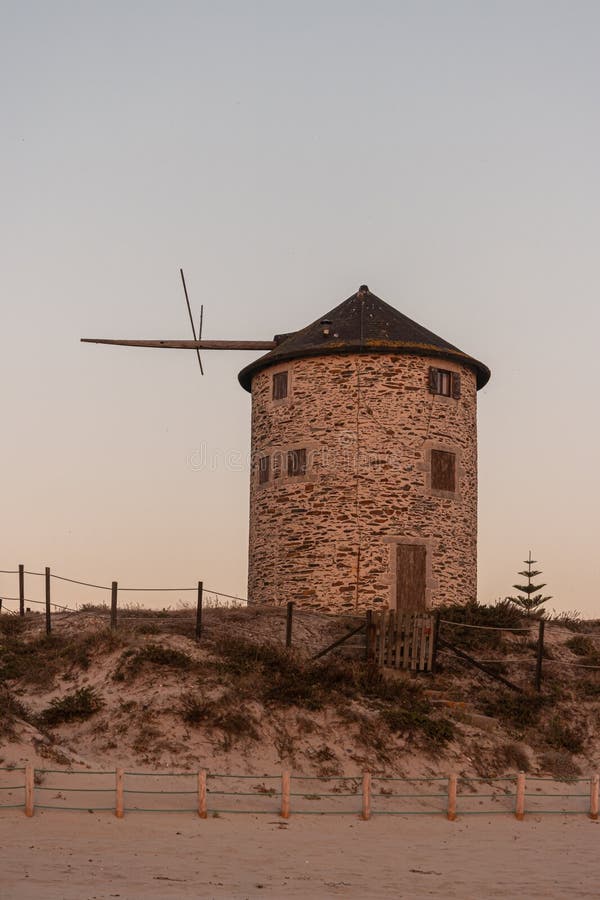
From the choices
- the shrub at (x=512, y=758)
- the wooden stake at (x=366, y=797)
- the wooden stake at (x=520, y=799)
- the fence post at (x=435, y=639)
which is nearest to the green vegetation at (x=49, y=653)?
the fence post at (x=435, y=639)

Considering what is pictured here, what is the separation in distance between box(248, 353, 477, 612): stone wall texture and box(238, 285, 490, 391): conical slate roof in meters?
0.29

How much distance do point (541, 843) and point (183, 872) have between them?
6.59 metres

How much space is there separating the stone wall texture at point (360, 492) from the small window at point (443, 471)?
0.17m

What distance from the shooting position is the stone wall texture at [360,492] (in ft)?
104

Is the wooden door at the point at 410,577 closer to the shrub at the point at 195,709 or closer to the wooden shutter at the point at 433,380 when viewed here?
the wooden shutter at the point at 433,380

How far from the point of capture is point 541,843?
20750 millimetres

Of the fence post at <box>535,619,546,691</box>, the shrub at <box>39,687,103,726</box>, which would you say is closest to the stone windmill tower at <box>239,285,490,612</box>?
the fence post at <box>535,619,546,691</box>

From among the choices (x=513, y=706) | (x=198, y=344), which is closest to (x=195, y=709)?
(x=513, y=706)

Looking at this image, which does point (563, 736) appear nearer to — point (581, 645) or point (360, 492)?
point (581, 645)

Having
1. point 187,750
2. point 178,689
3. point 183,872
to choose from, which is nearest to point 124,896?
point 183,872

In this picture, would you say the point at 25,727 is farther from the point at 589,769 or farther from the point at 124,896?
the point at 589,769

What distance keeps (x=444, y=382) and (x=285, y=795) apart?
1507 cm

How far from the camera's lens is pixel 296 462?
32906 millimetres

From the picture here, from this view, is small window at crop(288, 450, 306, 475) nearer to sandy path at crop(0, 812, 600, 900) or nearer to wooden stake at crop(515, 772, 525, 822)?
wooden stake at crop(515, 772, 525, 822)
